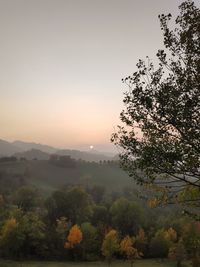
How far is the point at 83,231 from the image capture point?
11100 centimetres

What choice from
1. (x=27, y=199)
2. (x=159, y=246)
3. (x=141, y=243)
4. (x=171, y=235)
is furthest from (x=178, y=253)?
(x=27, y=199)

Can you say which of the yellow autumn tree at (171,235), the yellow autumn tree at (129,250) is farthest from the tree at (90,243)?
the yellow autumn tree at (171,235)

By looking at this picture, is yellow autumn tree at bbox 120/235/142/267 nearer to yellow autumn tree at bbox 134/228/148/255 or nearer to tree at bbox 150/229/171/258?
yellow autumn tree at bbox 134/228/148/255

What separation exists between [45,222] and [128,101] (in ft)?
369

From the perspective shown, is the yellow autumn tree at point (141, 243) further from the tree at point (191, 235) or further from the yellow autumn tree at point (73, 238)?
the yellow autumn tree at point (73, 238)

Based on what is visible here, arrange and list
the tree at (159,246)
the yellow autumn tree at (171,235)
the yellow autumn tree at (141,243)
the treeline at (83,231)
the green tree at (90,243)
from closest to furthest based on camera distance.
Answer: the treeline at (83,231) < the green tree at (90,243) < the yellow autumn tree at (171,235) < the tree at (159,246) < the yellow autumn tree at (141,243)

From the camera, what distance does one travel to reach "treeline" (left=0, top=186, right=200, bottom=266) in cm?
10281

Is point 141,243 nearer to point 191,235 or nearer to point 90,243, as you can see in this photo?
point 90,243

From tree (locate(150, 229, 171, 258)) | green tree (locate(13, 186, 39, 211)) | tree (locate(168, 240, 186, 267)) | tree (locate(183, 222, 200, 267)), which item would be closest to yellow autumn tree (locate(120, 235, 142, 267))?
tree (locate(150, 229, 171, 258))

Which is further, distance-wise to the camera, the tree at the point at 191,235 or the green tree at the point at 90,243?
the green tree at the point at 90,243

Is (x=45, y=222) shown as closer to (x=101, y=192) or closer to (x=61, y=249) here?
(x=61, y=249)

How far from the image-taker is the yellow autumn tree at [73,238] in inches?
4225

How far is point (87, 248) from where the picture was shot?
109625 millimetres

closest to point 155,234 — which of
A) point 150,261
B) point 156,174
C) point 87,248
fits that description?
point 150,261
